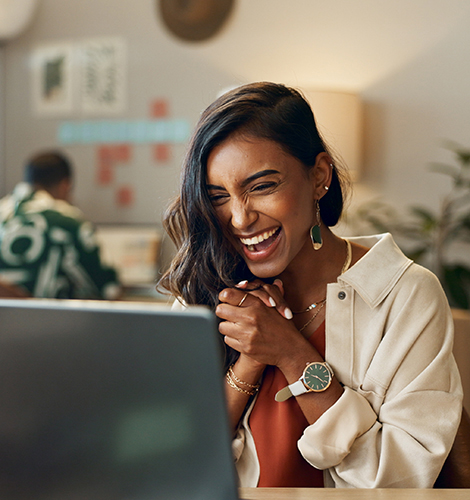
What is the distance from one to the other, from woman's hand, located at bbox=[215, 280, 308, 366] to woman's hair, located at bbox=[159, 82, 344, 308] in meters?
0.06

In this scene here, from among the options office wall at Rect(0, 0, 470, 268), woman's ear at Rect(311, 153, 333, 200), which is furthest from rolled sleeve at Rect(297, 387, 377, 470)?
office wall at Rect(0, 0, 470, 268)

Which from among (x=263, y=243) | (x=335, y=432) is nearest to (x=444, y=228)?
(x=263, y=243)

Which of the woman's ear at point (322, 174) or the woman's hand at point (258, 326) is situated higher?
the woman's ear at point (322, 174)

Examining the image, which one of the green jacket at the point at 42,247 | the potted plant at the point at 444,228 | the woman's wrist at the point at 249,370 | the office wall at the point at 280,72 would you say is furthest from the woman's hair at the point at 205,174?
the office wall at the point at 280,72

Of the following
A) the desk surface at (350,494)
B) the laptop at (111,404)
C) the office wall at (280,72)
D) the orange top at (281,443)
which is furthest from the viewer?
the office wall at (280,72)

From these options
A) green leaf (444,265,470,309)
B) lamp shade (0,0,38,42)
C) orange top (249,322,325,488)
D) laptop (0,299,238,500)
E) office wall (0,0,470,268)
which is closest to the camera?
laptop (0,299,238,500)

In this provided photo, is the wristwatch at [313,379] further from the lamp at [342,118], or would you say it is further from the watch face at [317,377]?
the lamp at [342,118]

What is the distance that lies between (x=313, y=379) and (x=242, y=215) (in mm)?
295

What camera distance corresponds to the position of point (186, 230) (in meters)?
1.14

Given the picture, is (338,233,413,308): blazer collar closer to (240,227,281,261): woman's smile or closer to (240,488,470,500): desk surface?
(240,227,281,261): woman's smile

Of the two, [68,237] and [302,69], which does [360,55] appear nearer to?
[302,69]

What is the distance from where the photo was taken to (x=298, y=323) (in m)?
1.15

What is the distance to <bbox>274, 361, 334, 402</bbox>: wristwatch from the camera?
0.99m

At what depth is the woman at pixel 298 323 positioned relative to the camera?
0.94m
